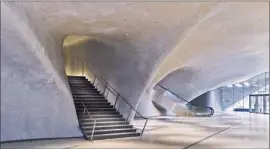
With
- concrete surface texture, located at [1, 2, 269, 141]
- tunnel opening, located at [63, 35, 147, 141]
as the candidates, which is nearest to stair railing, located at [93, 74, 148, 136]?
tunnel opening, located at [63, 35, 147, 141]

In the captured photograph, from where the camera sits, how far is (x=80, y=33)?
1248cm

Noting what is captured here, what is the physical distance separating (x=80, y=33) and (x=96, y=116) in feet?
11.7

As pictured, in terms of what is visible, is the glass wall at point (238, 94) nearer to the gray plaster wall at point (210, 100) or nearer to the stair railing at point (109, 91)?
the gray plaster wall at point (210, 100)

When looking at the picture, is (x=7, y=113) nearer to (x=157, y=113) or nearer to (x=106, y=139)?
(x=106, y=139)

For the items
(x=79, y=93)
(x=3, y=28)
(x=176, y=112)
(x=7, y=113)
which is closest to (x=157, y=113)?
(x=176, y=112)

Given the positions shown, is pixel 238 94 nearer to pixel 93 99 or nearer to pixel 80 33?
pixel 93 99

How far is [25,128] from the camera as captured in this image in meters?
10.5

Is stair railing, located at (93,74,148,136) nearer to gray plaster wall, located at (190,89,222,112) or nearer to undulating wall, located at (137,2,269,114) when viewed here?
undulating wall, located at (137,2,269,114)

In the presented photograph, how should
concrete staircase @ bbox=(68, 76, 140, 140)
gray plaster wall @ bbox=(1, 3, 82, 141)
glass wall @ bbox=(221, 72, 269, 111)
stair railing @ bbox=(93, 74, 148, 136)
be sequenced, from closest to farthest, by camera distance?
gray plaster wall @ bbox=(1, 3, 82, 141) < concrete staircase @ bbox=(68, 76, 140, 140) < stair railing @ bbox=(93, 74, 148, 136) < glass wall @ bbox=(221, 72, 269, 111)

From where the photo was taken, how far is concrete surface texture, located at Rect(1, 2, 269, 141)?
873 cm

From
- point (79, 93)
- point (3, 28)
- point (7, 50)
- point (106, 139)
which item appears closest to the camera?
point (3, 28)

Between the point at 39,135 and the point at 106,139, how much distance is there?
2.36 m

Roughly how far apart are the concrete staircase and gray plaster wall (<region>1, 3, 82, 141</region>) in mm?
758

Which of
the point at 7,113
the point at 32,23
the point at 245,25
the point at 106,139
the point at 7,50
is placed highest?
the point at 245,25
